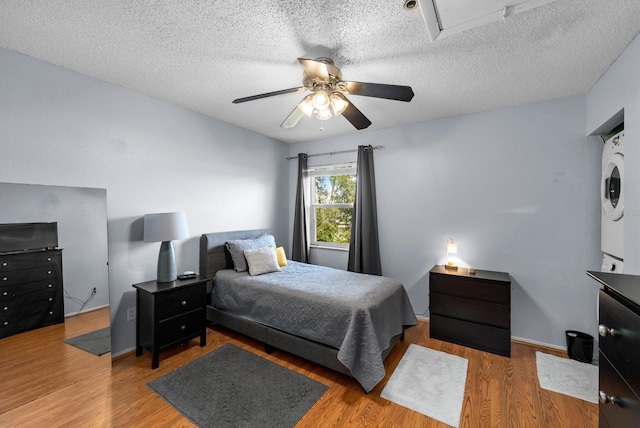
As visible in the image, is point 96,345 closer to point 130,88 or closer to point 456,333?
point 130,88

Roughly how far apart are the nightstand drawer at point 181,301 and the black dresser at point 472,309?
8.28 ft

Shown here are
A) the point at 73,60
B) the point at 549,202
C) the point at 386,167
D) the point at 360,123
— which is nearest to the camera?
the point at 73,60

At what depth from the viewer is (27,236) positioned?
2043 mm

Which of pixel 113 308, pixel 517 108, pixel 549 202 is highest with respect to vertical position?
pixel 517 108

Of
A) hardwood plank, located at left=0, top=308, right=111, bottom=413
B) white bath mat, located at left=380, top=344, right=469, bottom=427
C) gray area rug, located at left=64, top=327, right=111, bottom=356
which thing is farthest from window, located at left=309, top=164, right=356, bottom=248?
hardwood plank, located at left=0, top=308, right=111, bottom=413

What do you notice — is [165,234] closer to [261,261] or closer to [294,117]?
[261,261]

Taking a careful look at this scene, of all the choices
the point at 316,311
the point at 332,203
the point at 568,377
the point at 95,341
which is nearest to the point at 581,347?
the point at 568,377

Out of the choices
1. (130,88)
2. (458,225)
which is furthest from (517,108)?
(130,88)

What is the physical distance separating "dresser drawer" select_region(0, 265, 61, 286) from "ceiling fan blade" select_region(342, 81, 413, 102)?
9.18 ft

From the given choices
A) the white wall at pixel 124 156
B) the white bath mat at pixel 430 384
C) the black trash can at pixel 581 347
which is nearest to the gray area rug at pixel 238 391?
the white bath mat at pixel 430 384

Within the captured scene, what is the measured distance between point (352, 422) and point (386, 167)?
2.92 m

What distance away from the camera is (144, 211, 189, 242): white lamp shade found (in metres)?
2.51

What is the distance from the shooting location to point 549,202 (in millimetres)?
2750

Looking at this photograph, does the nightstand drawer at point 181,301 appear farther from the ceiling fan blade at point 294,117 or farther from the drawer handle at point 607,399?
the drawer handle at point 607,399
